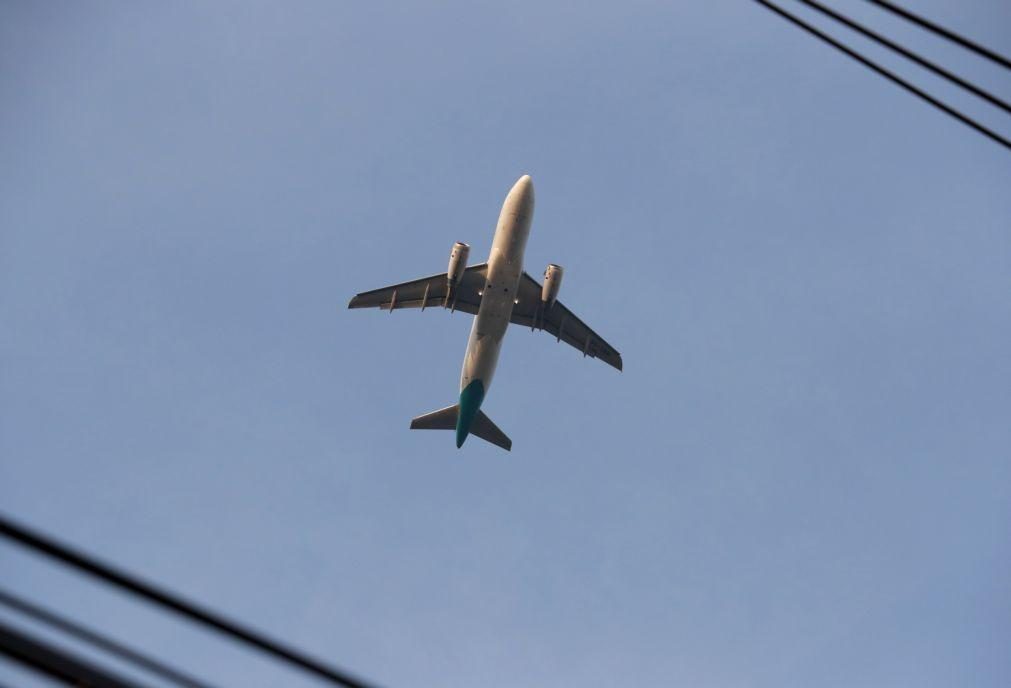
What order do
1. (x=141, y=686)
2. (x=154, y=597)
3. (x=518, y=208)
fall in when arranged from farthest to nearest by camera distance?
(x=518, y=208) → (x=141, y=686) → (x=154, y=597)

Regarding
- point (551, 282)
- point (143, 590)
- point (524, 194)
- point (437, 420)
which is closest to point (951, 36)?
point (143, 590)

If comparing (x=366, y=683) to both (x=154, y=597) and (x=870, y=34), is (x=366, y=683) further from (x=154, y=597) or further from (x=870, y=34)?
(x=870, y=34)

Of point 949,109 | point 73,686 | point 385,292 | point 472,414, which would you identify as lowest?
point 73,686

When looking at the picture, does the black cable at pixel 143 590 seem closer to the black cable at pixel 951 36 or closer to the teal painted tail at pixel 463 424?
the black cable at pixel 951 36

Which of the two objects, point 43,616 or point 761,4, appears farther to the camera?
point 761,4

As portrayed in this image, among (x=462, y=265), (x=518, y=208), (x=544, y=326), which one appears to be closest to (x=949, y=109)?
(x=518, y=208)

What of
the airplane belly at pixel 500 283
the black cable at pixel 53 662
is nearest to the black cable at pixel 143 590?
the black cable at pixel 53 662
